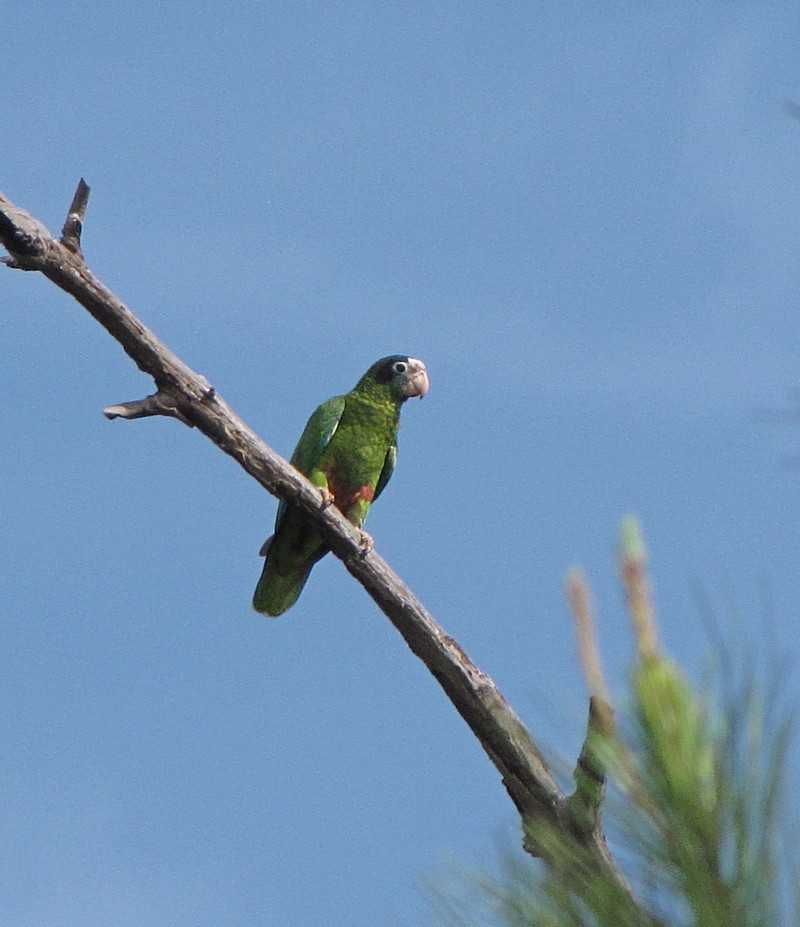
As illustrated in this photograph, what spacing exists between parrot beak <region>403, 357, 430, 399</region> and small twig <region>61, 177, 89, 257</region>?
4.13 meters

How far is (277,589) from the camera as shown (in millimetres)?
7969

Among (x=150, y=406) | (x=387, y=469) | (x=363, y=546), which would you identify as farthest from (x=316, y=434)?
(x=150, y=406)

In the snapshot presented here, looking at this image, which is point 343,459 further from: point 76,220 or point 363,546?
point 76,220

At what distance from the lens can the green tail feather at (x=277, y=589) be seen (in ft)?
26.0

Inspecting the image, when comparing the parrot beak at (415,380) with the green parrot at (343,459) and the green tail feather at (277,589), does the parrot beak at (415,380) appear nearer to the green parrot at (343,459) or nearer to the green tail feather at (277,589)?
the green parrot at (343,459)

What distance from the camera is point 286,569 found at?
7883 millimetres

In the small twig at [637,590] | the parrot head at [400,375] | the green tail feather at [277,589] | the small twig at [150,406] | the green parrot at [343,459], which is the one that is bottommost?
the small twig at [637,590]

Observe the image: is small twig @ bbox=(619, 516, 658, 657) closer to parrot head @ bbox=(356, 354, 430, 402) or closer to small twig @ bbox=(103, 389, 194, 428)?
small twig @ bbox=(103, 389, 194, 428)

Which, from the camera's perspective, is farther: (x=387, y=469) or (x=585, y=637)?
(x=387, y=469)

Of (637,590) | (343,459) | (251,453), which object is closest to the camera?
(637,590)

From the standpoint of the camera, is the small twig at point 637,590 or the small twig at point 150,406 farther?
the small twig at point 150,406

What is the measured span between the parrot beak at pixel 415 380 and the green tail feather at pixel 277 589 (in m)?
1.52

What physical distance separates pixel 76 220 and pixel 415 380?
4.25m

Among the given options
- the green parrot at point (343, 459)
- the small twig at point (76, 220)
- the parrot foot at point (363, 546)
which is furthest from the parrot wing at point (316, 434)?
the small twig at point (76, 220)
